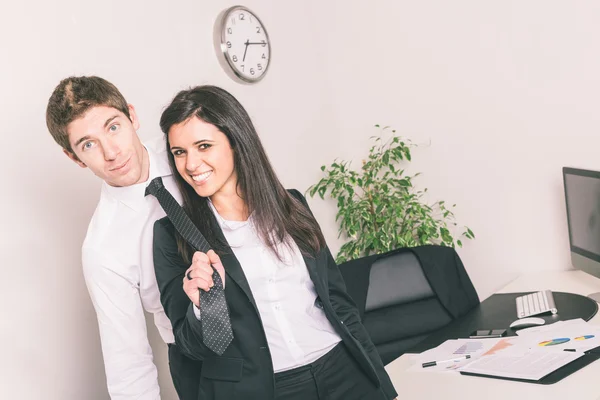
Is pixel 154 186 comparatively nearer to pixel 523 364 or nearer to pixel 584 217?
pixel 523 364

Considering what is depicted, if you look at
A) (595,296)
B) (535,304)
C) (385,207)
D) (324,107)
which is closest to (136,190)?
(535,304)

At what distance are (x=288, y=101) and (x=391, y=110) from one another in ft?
2.03

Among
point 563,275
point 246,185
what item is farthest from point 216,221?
point 563,275

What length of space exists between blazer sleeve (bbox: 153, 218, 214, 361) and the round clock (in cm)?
147

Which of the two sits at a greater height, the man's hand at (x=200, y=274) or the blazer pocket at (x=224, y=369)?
the man's hand at (x=200, y=274)

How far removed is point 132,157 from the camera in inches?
70.4

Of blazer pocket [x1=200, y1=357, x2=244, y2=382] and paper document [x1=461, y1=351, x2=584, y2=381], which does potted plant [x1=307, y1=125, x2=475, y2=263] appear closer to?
paper document [x1=461, y1=351, x2=584, y2=381]

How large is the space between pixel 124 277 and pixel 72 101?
0.54 metres

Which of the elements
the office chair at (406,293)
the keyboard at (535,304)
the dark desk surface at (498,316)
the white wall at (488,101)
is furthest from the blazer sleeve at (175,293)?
the white wall at (488,101)

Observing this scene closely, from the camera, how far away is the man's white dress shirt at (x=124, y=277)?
5.96 feet

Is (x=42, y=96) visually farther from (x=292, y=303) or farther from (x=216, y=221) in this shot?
(x=292, y=303)

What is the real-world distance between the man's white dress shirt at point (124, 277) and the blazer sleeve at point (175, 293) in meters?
0.22

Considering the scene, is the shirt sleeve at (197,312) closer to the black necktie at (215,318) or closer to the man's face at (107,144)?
the black necktie at (215,318)

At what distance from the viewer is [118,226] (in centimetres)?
187
